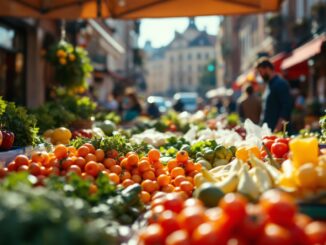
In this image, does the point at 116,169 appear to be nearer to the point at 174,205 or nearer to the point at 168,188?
the point at 168,188

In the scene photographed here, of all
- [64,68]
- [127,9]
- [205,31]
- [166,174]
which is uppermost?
[205,31]

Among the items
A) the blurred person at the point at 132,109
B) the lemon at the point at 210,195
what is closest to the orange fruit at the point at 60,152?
the lemon at the point at 210,195

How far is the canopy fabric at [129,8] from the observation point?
28.2ft

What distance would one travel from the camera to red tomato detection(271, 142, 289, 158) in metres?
4.30

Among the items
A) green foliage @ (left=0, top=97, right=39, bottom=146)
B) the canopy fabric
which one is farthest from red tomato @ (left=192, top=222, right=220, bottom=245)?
the canopy fabric

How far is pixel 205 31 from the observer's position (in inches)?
4697

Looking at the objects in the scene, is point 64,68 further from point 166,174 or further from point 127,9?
point 166,174

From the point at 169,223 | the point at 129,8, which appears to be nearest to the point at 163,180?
the point at 169,223

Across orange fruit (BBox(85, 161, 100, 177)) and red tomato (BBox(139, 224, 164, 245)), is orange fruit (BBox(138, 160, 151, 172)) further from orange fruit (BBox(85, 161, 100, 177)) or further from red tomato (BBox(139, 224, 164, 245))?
red tomato (BBox(139, 224, 164, 245))

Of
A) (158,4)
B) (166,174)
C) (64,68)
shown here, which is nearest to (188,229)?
(166,174)

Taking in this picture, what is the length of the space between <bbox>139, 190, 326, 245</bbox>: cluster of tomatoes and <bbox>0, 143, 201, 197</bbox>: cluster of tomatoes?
1.19 meters

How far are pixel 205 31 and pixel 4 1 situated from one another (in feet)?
371

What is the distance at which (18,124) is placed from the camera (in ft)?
16.1

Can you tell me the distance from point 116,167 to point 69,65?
7.46 m
